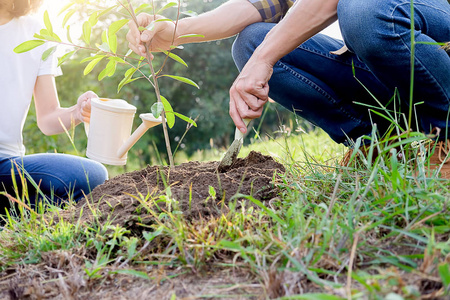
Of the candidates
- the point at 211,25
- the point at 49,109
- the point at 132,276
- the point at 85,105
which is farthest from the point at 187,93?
the point at 132,276

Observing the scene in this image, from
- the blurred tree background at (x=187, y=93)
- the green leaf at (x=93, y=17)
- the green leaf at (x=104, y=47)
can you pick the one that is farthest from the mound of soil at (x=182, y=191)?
the blurred tree background at (x=187, y=93)

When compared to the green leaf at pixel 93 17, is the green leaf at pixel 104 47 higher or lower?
lower

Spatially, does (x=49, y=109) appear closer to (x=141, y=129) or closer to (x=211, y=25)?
(x=141, y=129)

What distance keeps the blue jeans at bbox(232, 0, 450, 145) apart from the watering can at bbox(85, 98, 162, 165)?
0.69 metres

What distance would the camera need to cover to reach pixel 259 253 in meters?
0.88

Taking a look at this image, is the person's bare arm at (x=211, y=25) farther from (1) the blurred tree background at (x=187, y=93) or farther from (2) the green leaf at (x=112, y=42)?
(1) the blurred tree background at (x=187, y=93)

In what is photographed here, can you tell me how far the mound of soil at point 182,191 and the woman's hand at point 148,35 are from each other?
520mm

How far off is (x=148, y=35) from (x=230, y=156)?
1.89 ft

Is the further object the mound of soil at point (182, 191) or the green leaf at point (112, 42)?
the green leaf at point (112, 42)

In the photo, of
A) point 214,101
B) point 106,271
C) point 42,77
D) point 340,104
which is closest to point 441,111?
point 340,104

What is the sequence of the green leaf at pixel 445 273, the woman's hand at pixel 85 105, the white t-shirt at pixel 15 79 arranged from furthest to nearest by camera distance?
the white t-shirt at pixel 15 79, the woman's hand at pixel 85 105, the green leaf at pixel 445 273

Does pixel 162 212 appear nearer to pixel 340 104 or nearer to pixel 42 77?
pixel 340 104

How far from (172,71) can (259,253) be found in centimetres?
1297

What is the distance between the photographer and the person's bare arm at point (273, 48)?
146 cm
